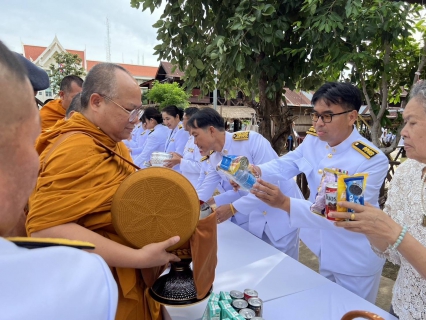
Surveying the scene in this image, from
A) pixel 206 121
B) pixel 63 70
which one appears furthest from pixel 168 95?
pixel 206 121

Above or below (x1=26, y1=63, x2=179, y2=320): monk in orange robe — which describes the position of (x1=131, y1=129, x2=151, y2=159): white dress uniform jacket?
below

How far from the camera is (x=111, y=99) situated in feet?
4.36

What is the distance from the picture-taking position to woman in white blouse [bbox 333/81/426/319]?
3.91 feet

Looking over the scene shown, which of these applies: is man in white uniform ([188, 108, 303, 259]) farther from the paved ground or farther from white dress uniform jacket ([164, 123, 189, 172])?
white dress uniform jacket ([164, 123, 189, 172])

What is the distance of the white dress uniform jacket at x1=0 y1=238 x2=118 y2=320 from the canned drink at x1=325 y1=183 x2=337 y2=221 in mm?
997

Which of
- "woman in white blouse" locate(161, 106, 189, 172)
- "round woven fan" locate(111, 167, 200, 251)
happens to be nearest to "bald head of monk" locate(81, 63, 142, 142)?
"round woven fan" locate(111, 167, 200, 251)

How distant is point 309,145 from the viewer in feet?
8.61

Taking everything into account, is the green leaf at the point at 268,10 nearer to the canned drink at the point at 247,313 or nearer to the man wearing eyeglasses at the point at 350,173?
the man wearing eyeglasses at the point at 350,173

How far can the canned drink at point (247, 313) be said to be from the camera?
116cm

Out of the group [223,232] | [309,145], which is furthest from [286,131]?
[223,232]

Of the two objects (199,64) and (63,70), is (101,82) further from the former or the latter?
(63,70)

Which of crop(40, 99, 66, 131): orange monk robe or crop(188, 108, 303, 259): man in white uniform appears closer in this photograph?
crop(188, 108, 303, 259): man in white uniform

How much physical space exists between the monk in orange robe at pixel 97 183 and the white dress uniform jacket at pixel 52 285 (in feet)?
2.12

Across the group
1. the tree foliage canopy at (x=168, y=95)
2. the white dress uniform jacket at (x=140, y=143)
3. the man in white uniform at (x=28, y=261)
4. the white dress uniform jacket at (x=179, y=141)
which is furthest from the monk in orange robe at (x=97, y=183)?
the tree foliage canopy at (x=168, y=95)
